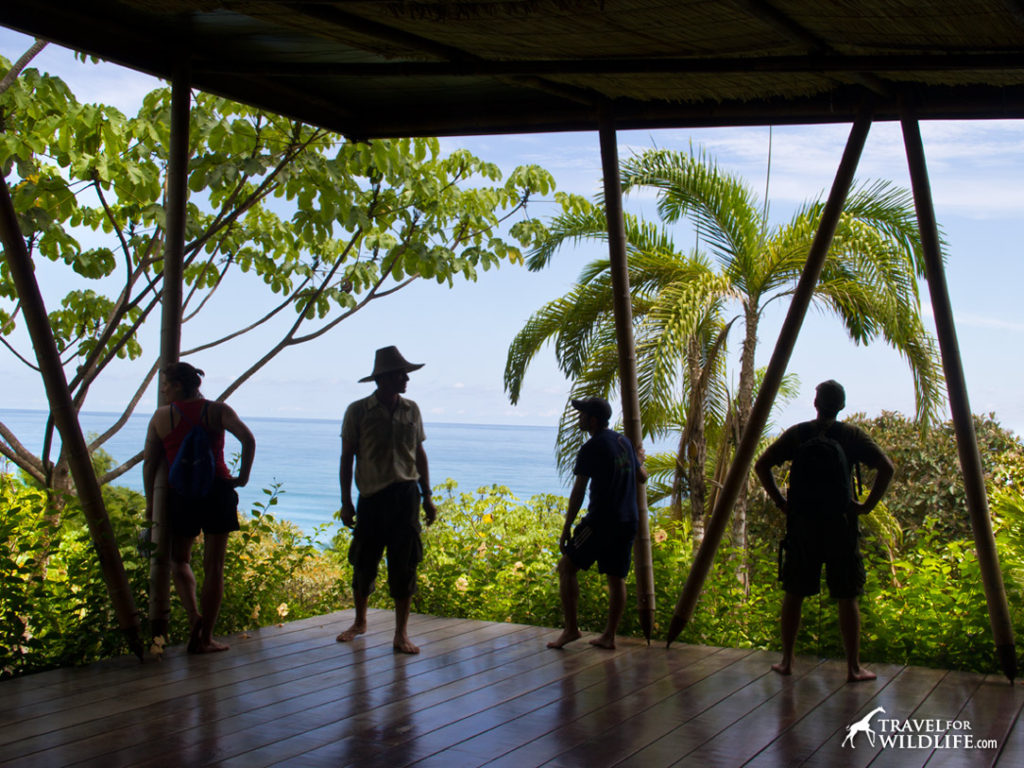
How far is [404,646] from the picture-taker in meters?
5.57

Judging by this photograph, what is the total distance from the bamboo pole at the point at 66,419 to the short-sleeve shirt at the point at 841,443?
327 cm

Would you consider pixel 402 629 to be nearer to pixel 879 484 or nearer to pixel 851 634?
pixel 851 634

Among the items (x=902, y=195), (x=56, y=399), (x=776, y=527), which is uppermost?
(x=902, y=195)

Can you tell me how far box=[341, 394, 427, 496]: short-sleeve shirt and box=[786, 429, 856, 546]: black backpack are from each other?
199cm

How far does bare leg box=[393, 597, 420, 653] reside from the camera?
5.57 m

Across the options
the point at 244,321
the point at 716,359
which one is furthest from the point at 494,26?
the point at 244,321

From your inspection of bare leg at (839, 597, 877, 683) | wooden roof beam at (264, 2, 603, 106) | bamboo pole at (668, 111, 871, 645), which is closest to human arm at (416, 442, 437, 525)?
bamboo pole at (668, 111, 871, 645)

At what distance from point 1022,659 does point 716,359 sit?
759cm

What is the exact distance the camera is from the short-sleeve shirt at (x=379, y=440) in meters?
5.42

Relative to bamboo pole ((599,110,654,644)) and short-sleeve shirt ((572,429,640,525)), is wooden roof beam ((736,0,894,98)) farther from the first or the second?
short-sleeve shirt ((572,429,640,525))

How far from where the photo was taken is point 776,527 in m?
16.2

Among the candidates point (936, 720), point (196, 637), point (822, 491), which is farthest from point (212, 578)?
point (936, 720)

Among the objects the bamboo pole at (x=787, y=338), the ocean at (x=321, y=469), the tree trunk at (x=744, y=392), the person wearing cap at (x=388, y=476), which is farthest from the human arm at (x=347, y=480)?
the ocean at (x=321, y=469)

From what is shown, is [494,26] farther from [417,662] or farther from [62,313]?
[62,313]
